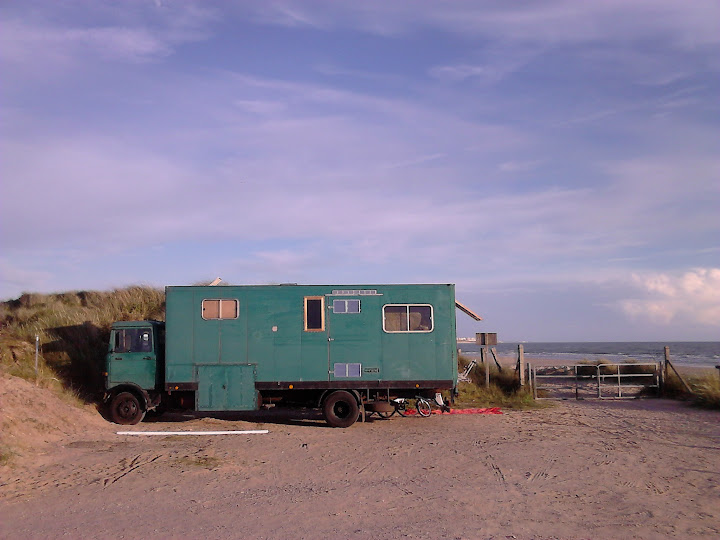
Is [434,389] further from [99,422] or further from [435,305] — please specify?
[99,422]

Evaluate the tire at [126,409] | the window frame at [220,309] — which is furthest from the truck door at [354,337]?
the tire at [126,409]

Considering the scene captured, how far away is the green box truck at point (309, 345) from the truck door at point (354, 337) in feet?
0.08

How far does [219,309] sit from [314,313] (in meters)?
A: 2.28

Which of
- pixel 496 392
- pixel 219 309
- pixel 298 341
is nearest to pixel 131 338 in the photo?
pixel 219 309

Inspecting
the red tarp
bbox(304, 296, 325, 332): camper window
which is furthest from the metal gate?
bbox(304, 296, 325, 332): camper window

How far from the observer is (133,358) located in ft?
50.5

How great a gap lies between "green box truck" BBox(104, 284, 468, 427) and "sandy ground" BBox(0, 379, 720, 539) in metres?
0.95

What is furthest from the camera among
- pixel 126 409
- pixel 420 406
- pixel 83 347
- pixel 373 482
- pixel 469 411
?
pixel 83 347

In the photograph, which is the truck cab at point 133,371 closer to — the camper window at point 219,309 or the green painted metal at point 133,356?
the green painted metal at point 133,356

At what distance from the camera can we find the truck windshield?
1546 cm

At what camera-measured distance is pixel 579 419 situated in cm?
1545

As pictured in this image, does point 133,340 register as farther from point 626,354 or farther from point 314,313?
point 626,354

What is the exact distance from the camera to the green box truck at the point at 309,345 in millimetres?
14883

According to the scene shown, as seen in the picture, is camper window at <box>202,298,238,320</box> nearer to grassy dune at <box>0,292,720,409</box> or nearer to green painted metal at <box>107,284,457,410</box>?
green painted metal at <box>107,284,457,410</box>
